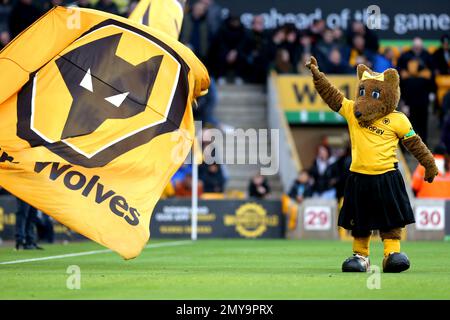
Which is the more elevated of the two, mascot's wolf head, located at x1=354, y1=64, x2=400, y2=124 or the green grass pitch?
mascot's wolf head, located at x1=354, y1=64, x2=400, y2=124

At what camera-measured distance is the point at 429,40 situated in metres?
30.8

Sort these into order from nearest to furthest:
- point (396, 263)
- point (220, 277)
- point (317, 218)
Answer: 1. point (220, 277)
2. point (396, 263)
3. point (317, 218)

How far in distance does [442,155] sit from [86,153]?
11.7 metres

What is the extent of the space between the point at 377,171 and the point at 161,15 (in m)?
5.13

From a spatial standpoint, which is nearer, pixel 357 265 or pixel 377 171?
pixel 357 265

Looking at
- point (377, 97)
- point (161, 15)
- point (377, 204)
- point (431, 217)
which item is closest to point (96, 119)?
point (161, 15)

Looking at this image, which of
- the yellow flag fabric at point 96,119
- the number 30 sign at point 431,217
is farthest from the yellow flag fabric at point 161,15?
the number 30 sign at point 431,217

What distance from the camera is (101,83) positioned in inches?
551

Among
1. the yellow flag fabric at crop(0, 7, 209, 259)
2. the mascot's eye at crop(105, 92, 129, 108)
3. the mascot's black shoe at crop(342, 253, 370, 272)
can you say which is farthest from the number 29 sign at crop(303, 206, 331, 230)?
the mascot's black shoe at crop(342, 253, 370, 272)

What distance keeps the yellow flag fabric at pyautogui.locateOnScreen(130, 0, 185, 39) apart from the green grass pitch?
10.8ft

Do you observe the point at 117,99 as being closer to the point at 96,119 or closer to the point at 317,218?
the point at 96,119

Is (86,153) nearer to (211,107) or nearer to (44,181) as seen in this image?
(44,181)

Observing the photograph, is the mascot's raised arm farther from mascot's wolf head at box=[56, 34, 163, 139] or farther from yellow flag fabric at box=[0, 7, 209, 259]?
mascot's wolf head at box=[56, 34, 163, 139]

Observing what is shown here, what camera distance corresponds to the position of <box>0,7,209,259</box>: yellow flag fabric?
41.7 ft
